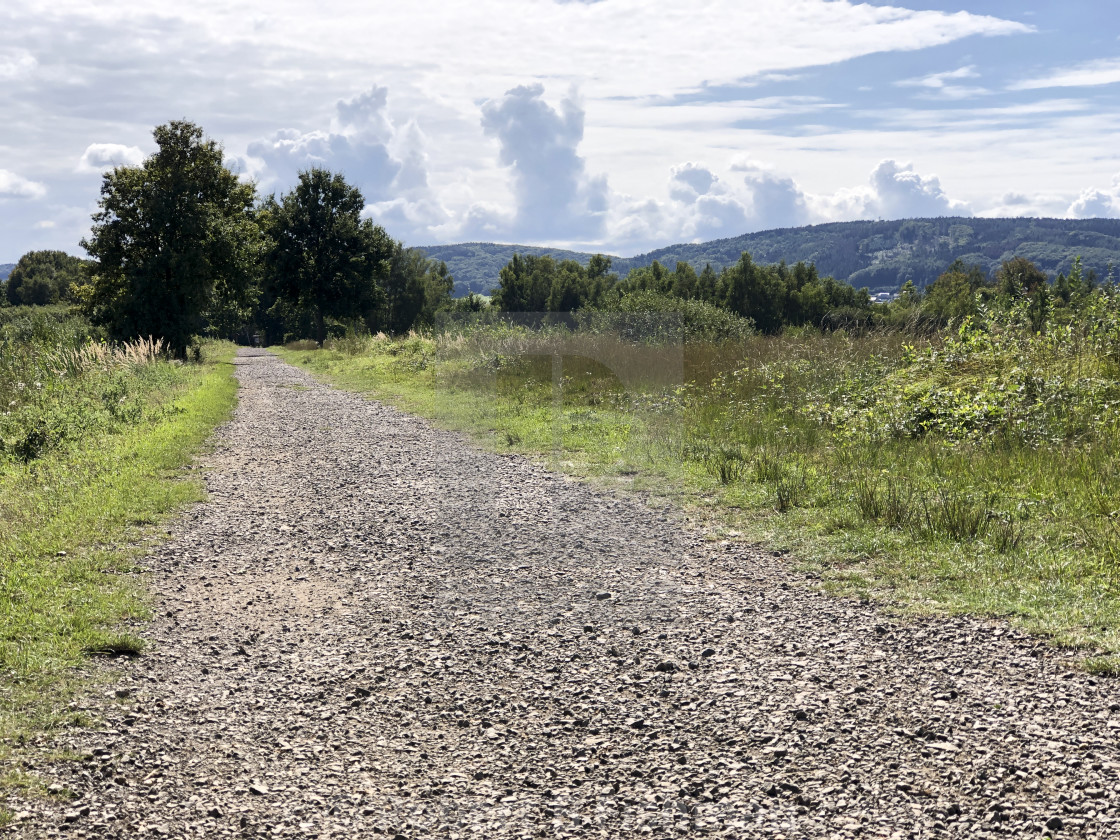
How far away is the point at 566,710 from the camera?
14.2 ft

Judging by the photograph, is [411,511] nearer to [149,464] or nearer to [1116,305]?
[149,464]

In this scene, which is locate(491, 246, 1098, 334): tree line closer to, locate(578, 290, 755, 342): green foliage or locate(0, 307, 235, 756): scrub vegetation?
locate(578, 290, 755, 342): green foliage

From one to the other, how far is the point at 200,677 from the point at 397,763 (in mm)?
1641

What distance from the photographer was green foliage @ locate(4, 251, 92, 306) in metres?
104

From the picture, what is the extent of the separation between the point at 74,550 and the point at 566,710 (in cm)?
512

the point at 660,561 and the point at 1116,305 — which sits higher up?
the point at 1116,305

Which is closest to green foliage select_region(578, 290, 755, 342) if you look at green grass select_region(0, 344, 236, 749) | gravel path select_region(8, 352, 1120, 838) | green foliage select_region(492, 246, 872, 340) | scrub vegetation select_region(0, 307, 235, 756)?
scrub vegetation select_region(0, 307, 235, 756)

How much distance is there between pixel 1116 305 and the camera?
40.7ft

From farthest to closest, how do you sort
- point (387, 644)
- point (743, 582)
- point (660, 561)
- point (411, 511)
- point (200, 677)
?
point (411, 511)
point (660, 561)
point (743, 582)
point (387, 644)
point (200, 677)

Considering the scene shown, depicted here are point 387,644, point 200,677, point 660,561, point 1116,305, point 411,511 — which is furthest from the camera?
point 1116,305

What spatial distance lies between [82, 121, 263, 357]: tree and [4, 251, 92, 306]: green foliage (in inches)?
2960

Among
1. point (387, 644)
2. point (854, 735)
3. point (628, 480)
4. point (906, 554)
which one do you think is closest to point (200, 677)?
point (387, 644)

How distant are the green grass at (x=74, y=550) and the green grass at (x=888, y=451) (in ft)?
16.4

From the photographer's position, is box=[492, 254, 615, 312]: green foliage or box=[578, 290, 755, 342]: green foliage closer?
box=[578, 290, 755, 342]: green foliage
